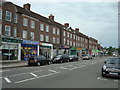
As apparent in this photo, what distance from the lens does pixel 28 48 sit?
29656mm

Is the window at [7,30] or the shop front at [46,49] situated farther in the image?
the shop front at [46,49]

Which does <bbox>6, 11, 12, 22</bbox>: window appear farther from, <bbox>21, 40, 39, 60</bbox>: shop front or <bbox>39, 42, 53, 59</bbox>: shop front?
<bbox>39, 42, 53, 59</bbox>: shop front

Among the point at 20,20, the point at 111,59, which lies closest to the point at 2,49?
the point at 20,20

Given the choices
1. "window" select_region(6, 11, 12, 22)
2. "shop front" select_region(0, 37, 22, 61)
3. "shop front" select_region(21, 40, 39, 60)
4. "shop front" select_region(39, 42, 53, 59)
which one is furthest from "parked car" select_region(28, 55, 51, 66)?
"shop front" select_region(39, 42, 53, 59)

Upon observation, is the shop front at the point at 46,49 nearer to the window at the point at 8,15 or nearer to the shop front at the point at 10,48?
the shop front at the point at 10,48

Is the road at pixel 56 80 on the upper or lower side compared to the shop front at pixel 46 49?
lower

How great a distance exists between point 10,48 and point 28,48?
4.82 meters

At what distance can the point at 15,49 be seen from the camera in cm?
2623

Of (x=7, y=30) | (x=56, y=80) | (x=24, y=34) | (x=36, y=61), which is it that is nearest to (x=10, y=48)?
(x=7, y=30)

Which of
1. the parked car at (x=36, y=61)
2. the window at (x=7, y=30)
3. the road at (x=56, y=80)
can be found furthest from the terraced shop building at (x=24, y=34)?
the road at (x=56, y=80)

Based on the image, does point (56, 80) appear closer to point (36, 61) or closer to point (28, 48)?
point (36, 61)

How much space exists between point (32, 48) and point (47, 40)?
251 inches

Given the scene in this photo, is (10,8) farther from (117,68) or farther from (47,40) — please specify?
(117,68)

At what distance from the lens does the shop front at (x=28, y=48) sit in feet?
92.2
